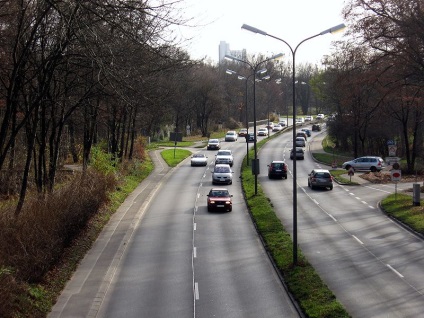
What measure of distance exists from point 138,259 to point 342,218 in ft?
42.1

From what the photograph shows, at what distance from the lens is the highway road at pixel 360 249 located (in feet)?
57.0

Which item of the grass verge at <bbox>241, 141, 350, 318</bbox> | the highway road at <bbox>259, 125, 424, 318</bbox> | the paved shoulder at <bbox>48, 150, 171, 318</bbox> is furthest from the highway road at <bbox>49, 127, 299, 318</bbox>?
the highway road at <bbox>259, 125, 424, 318</bbox>

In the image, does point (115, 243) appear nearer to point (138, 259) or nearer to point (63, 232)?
point (138, 259)

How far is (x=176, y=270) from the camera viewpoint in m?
21.2

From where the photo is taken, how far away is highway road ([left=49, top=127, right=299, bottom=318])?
1695cm

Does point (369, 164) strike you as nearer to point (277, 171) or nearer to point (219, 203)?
point (277, 171)

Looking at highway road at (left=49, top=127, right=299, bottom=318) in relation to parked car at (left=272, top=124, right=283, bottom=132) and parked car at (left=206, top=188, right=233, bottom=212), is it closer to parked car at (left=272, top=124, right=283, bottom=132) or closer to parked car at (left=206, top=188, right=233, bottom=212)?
parked car at (left=206, top=188, right=233, bottom=212)

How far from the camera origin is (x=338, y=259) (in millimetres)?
22469

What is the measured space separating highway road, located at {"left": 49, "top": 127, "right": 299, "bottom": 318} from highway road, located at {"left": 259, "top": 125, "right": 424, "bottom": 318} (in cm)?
201

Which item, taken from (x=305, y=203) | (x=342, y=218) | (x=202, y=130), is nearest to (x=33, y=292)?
(x=342, y=218)

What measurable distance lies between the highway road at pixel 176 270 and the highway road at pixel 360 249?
2008mm

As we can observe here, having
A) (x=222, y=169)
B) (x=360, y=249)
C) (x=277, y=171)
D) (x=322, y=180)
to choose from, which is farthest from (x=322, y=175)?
(x=360, y=249)

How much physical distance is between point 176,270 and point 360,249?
25.9ft

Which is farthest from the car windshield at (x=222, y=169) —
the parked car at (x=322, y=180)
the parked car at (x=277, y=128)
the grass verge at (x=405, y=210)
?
the parked car at (x=277, y=128)
